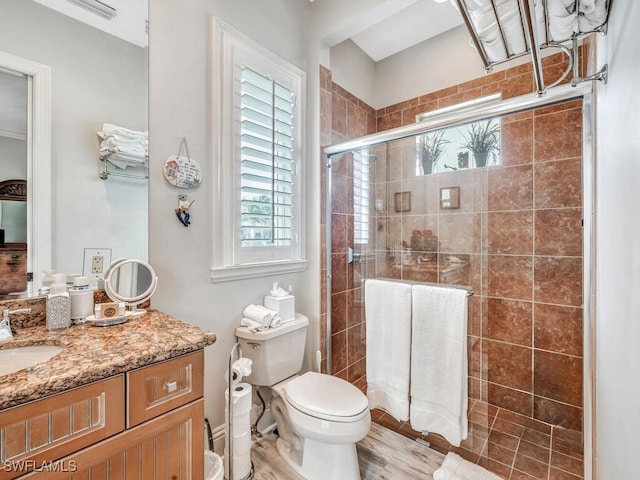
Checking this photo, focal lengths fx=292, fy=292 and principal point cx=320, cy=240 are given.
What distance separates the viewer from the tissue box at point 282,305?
1.70 metres

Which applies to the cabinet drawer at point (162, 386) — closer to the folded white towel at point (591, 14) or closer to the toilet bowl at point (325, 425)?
the toilet bowl at point (325, 425)

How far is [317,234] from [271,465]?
4.38 feet

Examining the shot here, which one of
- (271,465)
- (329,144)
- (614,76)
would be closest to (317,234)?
(329,144)

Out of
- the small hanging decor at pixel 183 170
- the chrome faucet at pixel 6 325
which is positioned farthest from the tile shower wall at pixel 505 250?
the chrome faucet at pixel 6 325

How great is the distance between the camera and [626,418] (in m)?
0.60

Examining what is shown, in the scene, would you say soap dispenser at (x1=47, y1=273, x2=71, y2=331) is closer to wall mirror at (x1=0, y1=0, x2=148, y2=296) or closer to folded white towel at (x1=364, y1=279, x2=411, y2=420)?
wall mirror at (x1=0, y1=0, x2=148, y2=296)

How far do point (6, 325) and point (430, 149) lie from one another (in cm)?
203

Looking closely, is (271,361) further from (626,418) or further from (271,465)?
(626,418)

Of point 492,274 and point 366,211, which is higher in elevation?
point 366,211

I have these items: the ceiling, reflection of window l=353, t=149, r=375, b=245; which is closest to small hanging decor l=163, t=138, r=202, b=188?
reflection of window l=353, t=149, r=375, b=245

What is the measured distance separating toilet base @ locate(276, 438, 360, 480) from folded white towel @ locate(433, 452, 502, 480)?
439mm

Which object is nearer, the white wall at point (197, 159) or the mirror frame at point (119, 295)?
the mirror frame at point (119, 295)

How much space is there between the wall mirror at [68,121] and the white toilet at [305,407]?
31.2 inches

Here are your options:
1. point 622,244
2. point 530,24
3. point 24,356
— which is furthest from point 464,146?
point 24,356
